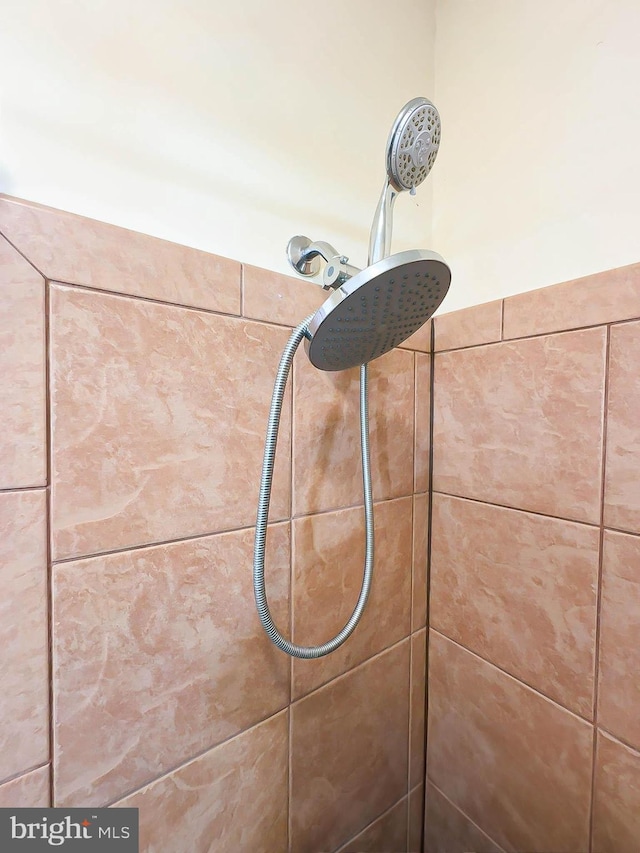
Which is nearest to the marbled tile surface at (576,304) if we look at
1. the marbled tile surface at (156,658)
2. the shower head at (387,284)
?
the shower head at (387,284)

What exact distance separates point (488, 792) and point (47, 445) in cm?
95

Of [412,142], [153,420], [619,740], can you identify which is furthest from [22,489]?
[619,740]

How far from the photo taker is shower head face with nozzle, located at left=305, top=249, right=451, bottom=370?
0.37 m

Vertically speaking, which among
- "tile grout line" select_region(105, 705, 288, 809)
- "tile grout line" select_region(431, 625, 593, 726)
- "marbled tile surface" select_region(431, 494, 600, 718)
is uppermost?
"marbled tile surface" select_region(431, 494, 600, 718)

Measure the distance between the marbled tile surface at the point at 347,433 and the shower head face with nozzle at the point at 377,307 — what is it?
0.12 meters

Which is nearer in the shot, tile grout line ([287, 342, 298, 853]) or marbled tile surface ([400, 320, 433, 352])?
tile grout line ([287, 342, 298, 853])

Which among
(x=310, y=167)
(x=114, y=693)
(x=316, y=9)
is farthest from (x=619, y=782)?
(x=316, y=9)

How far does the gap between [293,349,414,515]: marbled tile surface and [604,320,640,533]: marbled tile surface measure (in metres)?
0.31

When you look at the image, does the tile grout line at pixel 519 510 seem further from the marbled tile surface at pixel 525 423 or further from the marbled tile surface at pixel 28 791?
the marbled tile surface at pixel 28 791

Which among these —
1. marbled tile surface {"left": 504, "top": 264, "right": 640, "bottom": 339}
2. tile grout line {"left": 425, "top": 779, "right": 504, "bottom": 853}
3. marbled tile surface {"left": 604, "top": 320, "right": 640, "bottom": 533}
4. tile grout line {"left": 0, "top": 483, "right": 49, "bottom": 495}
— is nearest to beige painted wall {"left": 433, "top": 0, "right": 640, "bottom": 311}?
marbled tile surface {"left": 504, "top": 264, "right": 640, "bottom": 339}

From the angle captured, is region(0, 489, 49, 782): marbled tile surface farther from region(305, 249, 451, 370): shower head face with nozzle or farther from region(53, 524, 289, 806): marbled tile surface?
region(305, 249, 451, 370): shower head face with nozzle

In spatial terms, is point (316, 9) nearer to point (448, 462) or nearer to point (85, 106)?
point (85, 106)

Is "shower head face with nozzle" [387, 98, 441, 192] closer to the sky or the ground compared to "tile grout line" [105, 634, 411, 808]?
closer to the sky

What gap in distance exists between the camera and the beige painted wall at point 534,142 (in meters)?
0.54
